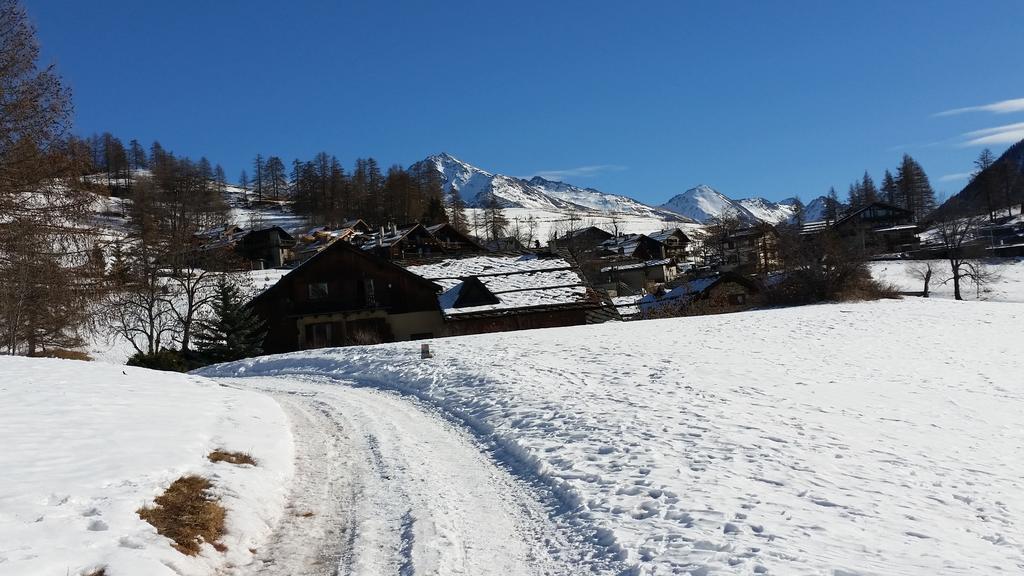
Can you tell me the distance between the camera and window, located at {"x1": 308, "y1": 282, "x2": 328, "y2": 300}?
→ 43688 millimetres

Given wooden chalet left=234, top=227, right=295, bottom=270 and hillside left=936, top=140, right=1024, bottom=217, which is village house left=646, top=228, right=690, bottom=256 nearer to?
hillside left=936, top=140, right=1024, bottom=217

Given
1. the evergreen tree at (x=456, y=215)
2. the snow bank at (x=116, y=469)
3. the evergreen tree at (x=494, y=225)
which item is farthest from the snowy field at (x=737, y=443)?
the evergreen tree at (x=494, y=225)

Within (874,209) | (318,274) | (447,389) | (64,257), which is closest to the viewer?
(447,389)

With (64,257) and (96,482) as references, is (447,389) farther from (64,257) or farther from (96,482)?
(64,257)

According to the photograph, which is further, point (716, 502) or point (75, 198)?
point (75, 198)

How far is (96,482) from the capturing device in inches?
303

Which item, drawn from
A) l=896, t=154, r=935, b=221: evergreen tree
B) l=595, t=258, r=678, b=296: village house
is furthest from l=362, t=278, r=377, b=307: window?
l=896, t=154, r=935, b=221: evergreen tree

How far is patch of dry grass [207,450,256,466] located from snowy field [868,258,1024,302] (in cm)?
6424

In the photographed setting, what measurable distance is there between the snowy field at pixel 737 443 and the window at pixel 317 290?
18.2 meters

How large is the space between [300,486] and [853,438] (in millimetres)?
9727

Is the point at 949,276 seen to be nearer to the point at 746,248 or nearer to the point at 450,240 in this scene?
the point at 746,248

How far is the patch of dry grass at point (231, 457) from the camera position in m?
9.65

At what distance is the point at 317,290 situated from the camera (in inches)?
1724

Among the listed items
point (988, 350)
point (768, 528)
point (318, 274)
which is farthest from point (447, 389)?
point (318, 274)
